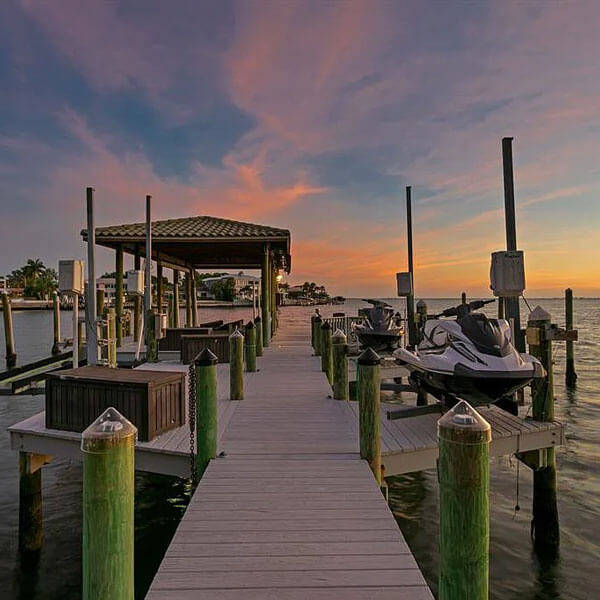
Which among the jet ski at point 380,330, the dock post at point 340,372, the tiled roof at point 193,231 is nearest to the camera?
the dock post at point 340,372

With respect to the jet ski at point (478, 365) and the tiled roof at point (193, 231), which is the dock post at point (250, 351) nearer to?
the tiled roof at point (193, 231)

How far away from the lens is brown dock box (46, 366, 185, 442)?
4.86 meters

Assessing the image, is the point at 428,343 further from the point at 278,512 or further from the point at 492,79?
the point at 492,79

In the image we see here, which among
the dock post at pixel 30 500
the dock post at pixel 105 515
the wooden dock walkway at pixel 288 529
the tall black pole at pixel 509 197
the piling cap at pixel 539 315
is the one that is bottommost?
the dock post at pixel 30 500

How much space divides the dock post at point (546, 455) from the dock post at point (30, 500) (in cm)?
609

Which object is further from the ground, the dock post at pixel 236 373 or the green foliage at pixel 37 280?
the green foliage at pixel 37 280

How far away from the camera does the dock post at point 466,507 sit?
7.16ft

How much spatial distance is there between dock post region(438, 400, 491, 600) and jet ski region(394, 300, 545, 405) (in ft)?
10.6

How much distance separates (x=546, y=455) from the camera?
18.1ft

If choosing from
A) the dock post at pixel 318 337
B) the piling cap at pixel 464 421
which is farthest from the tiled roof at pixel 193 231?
the piling cap at pixel 464 421

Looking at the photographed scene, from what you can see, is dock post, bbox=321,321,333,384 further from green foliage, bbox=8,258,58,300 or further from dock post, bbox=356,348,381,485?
green foliage, bbox=8,258,58,300

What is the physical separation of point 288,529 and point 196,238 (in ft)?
35.6

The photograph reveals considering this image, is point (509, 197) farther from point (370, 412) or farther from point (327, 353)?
point (370, 412)

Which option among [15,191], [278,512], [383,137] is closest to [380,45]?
[383,137]
